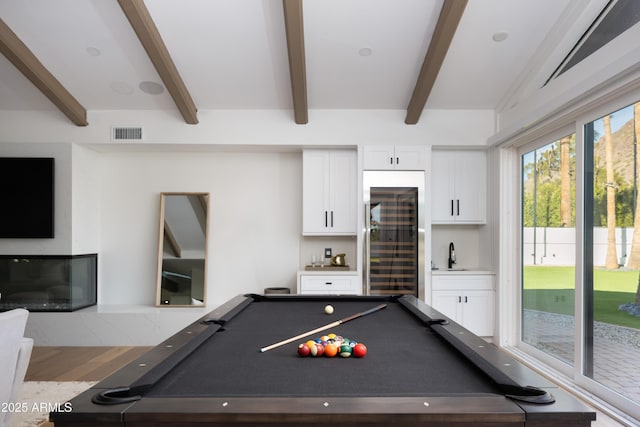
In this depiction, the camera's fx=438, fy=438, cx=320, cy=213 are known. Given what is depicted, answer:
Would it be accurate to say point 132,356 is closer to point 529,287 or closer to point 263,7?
point 263,7

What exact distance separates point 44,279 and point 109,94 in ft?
7.06

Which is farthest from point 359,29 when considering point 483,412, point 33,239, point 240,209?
point 33,239

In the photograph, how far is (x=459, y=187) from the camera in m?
5.00

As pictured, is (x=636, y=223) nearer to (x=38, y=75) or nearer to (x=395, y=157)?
(x=395, y=157)

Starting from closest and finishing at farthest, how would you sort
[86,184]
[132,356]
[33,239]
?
[132,356] < [33,239] < [86,184]

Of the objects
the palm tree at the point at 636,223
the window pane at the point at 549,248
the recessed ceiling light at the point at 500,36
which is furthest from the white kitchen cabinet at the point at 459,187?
the palm tree at the point at 636,223

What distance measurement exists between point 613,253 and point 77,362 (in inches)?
182

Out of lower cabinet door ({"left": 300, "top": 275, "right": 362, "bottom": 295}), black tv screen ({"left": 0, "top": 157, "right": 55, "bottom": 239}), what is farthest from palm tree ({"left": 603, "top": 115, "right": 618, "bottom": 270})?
black tv screen ({"left": 0, "top": 157, "right": 55, "bottom": 239})

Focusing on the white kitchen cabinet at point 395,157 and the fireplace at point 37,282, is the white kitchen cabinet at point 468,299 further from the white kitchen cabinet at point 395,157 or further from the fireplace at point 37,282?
the fireplace at point 37,282

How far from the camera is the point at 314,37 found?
3814mm

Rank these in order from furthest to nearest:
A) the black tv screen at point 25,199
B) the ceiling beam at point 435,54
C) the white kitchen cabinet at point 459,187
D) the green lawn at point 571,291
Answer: the white kitchen cabinet at point 459,187
the black tv screen at point 25,199
the ceiling beam at point 435,54
the green lawn at point 571,291

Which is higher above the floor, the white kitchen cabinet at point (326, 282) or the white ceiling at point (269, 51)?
the white ceiling at point (269, 51)

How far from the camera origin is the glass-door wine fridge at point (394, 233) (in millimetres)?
4754

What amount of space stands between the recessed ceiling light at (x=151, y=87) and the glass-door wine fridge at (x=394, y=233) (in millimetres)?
2325
